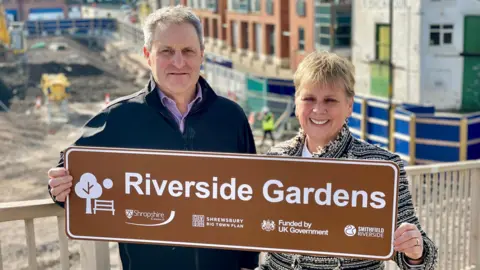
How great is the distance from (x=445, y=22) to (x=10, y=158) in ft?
46.7

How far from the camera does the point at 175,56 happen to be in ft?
6.84

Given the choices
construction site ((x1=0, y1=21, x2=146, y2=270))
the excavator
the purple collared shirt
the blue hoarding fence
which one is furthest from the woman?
the excavator

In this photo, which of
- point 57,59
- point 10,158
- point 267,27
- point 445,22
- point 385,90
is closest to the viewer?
point 445,22

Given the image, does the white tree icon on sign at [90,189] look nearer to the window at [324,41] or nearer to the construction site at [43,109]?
the construction site at [43,109]

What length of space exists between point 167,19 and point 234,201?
0.70 metres

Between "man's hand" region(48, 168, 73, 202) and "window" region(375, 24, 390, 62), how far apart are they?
1472 cm

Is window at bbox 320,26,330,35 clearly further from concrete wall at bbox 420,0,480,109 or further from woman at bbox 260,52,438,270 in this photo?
woman at bbox 260,52,438,270

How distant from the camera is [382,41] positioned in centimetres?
1617

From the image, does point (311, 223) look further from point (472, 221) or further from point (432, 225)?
point (472, 221)

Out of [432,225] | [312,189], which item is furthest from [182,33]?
[432,225]

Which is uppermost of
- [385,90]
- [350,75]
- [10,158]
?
[350,75]

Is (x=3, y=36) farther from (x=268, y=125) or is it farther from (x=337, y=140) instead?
(x=337, y=140)

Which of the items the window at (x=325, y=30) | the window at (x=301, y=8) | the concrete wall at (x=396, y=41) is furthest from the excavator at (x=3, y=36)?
the concrete wall at (x=396, y=41)

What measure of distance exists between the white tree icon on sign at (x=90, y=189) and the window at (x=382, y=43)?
578 inches
